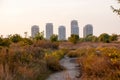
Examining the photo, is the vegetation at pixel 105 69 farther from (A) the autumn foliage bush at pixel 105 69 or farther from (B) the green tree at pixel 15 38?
(B) the green tree at pixel 15 38

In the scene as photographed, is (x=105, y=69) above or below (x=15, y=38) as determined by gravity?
below

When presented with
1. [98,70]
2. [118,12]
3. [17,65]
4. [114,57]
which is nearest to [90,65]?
[98,70]

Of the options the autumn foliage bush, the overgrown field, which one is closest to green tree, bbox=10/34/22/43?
the overgrown field

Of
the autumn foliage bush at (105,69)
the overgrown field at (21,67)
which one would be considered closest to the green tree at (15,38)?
the overgrown field at (21,67)

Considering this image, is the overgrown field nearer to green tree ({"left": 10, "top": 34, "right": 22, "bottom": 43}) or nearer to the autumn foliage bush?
the autumn foliage bush

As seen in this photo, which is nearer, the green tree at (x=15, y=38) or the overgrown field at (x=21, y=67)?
the overgrown field at (x=21, y=67)

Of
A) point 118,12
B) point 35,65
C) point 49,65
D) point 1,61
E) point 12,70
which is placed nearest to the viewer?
point 118,12

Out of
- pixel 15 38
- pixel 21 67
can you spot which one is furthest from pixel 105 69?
pixel 15 38

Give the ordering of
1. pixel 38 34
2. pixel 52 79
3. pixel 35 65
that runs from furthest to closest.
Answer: pixel 38 34, pixel 35 65, pixel 52 79

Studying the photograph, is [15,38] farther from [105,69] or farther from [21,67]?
[105,69]

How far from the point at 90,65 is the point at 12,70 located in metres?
4.34

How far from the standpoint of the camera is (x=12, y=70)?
43.5 feet

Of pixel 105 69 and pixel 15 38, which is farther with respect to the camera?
pixel 15 38

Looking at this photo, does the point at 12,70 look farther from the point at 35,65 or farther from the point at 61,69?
the point at 61,69
